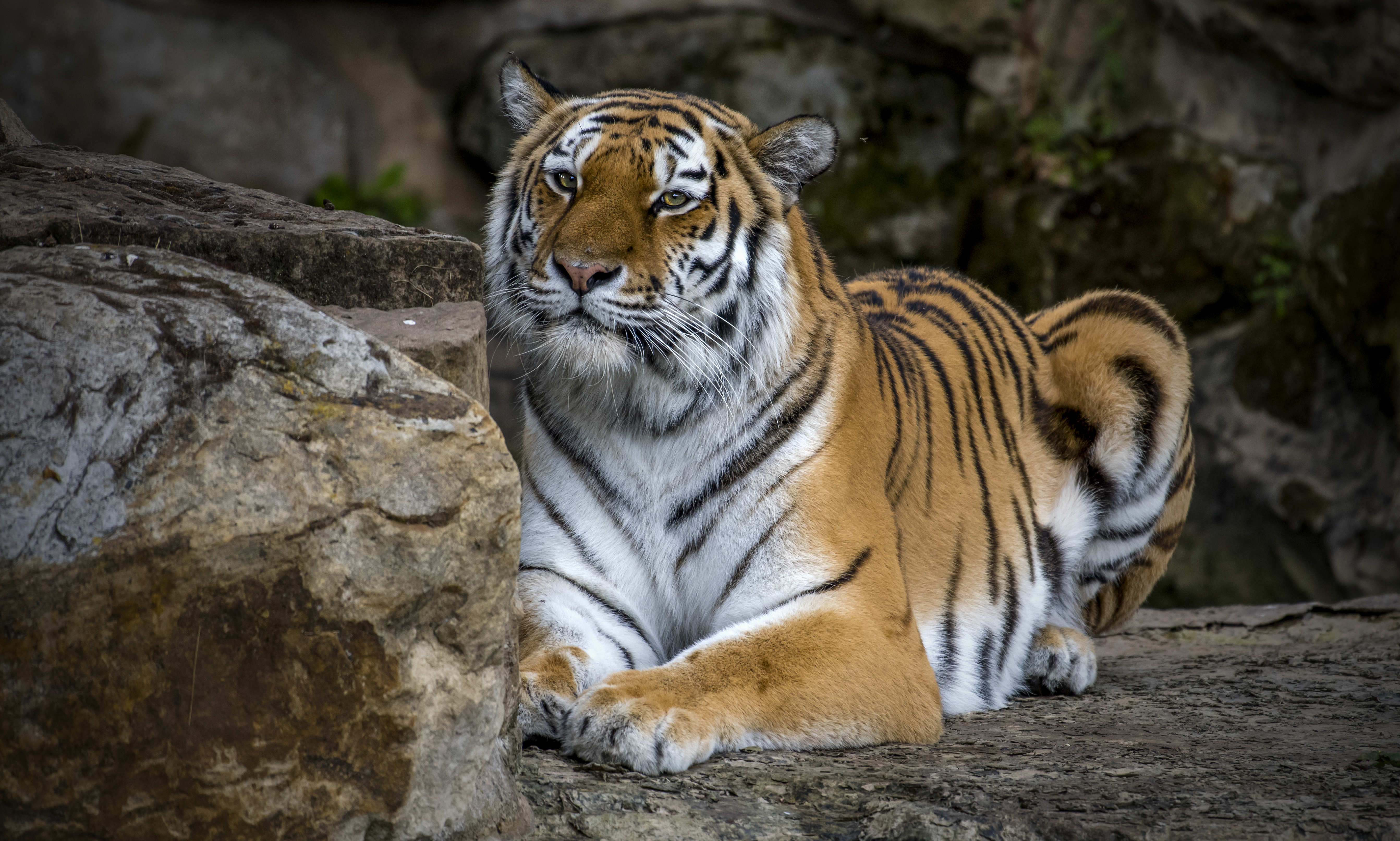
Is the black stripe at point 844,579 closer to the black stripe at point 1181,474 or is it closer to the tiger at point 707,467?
the tiger at point 707,467

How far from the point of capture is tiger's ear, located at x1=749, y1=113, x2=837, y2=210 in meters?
2.95

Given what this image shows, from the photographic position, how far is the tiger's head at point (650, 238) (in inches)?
103

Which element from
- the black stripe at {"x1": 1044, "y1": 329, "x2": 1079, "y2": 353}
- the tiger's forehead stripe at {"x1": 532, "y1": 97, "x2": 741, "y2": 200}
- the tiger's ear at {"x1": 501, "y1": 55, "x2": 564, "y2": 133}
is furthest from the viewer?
the black stripe at {"x1": 1044, "y1": 329, "x2": 1079, "y2": 353}

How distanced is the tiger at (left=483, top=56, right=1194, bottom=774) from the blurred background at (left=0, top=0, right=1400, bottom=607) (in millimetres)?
2979

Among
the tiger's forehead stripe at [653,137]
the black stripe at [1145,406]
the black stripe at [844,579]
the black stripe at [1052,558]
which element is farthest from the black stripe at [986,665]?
the tiger's forehead stripe at [653,137]

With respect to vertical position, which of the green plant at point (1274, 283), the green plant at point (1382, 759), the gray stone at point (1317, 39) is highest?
the gray stone at point (1317, 39)

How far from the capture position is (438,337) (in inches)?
80.0

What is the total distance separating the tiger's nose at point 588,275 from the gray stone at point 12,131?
3.74ft

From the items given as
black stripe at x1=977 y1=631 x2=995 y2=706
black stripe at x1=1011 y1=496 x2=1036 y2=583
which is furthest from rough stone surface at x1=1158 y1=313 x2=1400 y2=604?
black stripe at x1=977 y1=631 x2=995 y2=706

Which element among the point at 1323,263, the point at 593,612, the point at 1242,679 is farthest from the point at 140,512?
the point at 1323,263

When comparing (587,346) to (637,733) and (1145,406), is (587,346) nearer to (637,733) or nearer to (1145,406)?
(637,733)

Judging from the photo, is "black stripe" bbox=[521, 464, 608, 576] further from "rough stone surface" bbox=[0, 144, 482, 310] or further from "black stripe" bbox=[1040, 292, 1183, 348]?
"black stripe" bbox=[1040, 292, 1183, 348]

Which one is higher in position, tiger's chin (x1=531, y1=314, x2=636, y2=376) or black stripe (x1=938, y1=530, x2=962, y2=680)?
tiger's chin (x1=531, y1=314, x2=636, y2=376)

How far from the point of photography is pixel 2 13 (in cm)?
614
